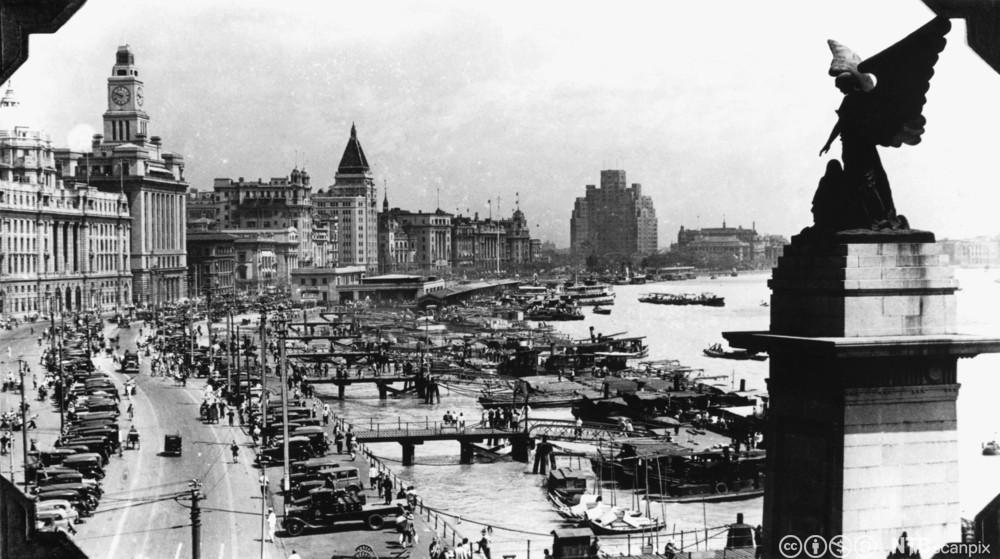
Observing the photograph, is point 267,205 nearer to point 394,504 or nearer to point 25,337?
point 25,337

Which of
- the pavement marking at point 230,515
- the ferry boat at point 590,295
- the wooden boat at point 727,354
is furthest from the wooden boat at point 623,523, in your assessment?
the ferry boat at point 590,295

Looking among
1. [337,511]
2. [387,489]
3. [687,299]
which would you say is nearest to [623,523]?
[387,489]

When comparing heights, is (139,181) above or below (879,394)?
above

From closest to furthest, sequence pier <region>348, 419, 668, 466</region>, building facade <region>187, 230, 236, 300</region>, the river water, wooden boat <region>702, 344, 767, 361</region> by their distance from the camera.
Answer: the river water, pier <region>348, 419, 668, 466</region>, wooden boat <region>702, 344, 767, 361</region>, building facade <region>187, 230, 236, 300</region>

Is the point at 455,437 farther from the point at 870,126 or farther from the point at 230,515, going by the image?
the point at 870,126

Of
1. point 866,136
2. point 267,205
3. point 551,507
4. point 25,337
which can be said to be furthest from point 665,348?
point 267,205

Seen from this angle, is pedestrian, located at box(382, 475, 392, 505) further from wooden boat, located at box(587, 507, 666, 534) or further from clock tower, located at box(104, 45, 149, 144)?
clock tower, located at box(104, 45, 149, 144)

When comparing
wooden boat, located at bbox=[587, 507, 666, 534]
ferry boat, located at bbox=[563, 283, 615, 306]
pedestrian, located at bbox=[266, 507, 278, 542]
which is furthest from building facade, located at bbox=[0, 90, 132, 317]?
ferry boat, located at bbox=[563, 283, 615, 306]

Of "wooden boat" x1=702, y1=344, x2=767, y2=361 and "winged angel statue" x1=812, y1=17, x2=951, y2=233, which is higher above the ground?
"winged angel statue" x1=812, y1=17, x2=951, y2=233
